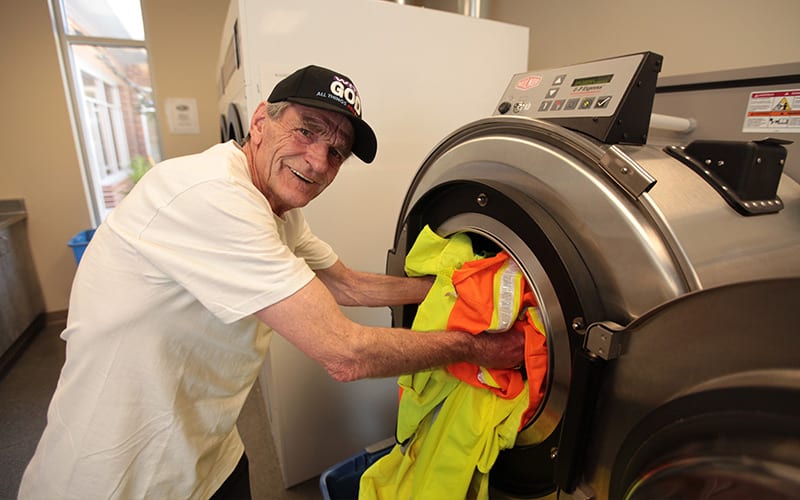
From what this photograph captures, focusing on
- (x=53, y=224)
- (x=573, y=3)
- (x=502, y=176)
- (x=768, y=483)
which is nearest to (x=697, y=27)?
(x=573, y=3)

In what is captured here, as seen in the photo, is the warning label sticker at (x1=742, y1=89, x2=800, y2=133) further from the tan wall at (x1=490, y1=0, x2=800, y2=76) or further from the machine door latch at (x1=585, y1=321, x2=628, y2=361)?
the machine door latch at (x1=585, y1=321, x2=628, y2=361)

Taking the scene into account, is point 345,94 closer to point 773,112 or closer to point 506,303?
point 506,303

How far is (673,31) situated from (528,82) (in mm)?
824

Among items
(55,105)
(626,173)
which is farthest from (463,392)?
(55,105)

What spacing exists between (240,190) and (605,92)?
65cm

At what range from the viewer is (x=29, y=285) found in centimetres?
290

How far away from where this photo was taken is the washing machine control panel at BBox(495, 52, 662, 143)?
2.14ft

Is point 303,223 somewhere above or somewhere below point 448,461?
above

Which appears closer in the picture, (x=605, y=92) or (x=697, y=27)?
(x=605, y=92)

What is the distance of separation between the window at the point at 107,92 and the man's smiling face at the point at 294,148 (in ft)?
9.51

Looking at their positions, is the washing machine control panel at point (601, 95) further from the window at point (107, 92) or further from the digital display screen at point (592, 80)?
the window at point (107, 92)

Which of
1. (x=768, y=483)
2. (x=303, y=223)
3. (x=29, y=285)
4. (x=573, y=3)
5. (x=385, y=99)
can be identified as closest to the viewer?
(x=768, y=483)

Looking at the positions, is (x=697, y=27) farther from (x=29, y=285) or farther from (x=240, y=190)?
(x=29, y=285)

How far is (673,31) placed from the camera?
4.32 ft
